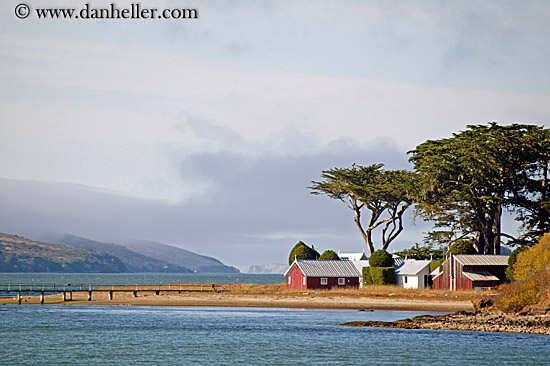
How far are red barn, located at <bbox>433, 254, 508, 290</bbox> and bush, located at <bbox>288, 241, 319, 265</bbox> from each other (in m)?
23.8

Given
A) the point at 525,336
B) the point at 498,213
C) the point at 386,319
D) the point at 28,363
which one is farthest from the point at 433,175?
the point at 28,363

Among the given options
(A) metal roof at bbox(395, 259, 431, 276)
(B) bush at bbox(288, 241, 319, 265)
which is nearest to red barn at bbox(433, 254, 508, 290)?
(A) metal roof at bbox(395, 259, 431, 276)

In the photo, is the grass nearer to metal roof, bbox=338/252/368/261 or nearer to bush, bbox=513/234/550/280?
bush, bbox=513/234/550/280

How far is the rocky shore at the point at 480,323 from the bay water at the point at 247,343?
1408 millimetres

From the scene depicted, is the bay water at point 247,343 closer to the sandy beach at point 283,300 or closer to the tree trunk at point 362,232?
the sandy beach at point 283,300

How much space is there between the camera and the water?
4412 centimetres

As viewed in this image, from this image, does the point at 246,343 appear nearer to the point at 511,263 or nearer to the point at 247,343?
the point at 247,343

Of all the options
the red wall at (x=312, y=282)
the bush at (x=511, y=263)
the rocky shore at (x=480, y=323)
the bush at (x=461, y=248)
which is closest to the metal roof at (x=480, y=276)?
the bush at (x=511, y=263)

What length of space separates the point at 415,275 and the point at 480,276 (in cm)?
939

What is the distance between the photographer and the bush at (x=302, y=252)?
105000 millimetres

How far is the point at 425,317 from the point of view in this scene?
62.0 meters

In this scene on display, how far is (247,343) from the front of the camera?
171 ft

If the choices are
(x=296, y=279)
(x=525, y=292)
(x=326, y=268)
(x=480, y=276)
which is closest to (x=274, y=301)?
(x=296, y=279)

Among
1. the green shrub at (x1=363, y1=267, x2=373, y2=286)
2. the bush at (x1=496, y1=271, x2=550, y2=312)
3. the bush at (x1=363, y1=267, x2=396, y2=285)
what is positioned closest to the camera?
the bush at (x1=496, y1=271, x2=550, y2=312)
